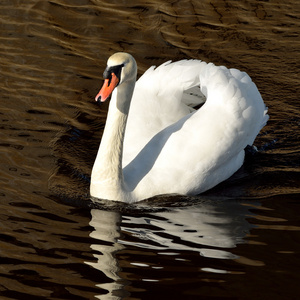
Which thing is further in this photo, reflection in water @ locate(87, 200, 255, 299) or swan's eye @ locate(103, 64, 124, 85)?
swan's eye @ locate(103, 64, 124, 85)

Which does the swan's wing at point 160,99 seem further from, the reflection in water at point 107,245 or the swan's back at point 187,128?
the reflection in water at point 107,245

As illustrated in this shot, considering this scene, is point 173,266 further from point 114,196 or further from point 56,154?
point 56,154

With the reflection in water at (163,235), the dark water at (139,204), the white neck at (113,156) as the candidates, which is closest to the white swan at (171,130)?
the white neck at (113,156)

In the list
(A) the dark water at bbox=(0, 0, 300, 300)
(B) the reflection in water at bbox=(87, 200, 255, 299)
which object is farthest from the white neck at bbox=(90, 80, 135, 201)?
(B) the reflection in water at bbox=(87, 200, 255, 299)

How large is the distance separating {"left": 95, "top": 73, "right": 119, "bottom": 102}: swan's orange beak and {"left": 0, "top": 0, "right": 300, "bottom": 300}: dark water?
3.99ft

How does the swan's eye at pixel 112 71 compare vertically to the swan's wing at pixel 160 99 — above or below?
above

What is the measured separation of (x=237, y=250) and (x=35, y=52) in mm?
5735

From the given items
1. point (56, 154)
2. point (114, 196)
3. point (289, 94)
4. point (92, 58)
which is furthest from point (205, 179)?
point (92, 58)

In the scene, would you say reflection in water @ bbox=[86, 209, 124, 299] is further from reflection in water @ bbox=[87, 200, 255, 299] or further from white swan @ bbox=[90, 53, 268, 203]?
white swan @ bbox=[90, 53, 268, 203]

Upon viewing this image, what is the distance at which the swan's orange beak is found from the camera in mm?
7210

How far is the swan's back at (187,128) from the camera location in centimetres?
819

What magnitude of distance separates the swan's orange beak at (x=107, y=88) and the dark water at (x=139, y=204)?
121cm

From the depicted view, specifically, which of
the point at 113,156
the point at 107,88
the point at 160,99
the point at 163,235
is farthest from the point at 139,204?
the point at 160,99

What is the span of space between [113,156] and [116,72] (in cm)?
96
